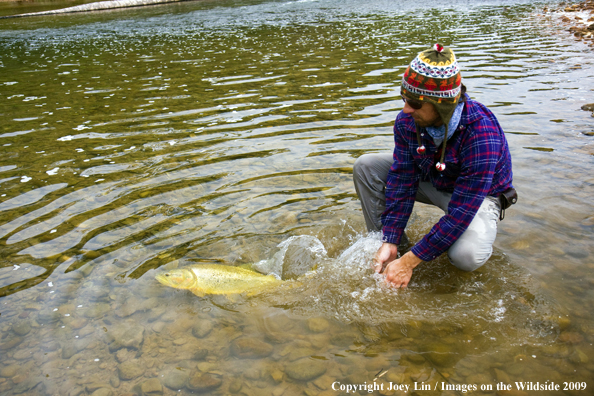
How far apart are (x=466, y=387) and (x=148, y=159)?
569 cm

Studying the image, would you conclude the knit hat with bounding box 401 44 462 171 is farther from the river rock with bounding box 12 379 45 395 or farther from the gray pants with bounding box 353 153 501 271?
the river rock with bounding box 12 379 45 395

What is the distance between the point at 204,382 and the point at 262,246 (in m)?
1.87

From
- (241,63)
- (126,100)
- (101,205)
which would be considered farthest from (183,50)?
(101,205)

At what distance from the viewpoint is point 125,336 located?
3.63 m

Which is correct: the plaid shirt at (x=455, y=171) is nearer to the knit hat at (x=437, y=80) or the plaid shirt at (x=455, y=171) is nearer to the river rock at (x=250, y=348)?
the knit hat at (x=437, y=80)

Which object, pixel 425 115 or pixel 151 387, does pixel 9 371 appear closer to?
pixel 151 387

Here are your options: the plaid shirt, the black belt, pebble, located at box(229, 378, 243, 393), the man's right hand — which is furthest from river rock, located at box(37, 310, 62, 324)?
the black belt

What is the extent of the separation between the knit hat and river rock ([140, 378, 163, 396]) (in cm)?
295

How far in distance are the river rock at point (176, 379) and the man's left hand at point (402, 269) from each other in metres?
1.89

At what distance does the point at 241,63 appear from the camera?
1451cm

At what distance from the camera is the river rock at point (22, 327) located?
3.67m

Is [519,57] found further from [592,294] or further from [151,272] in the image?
[151,272]

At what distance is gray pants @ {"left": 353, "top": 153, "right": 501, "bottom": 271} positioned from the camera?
3.71 metres

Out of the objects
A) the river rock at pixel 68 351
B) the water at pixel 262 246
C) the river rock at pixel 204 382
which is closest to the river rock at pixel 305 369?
the water at pixel 262 246
